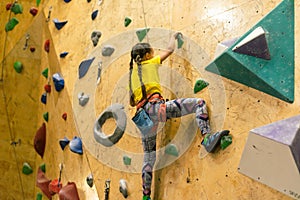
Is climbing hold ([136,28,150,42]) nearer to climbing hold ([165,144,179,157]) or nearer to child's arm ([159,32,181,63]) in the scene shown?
child's arm ([159,32,181,63])

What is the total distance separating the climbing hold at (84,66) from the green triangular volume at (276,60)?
157 centimetres

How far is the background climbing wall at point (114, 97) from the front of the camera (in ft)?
7.73

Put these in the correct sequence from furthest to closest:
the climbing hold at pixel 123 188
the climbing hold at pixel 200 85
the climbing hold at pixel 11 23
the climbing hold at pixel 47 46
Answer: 1. the climbing hold at pixel 11 23
2. the climbing hold at pixel 47 46
3. the climbing hold at pixel 123 188
4. the climbing hold at pixel 200 85

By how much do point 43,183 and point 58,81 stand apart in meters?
0.83

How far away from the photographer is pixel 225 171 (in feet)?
7.81

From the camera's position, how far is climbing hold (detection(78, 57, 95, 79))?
3657mm

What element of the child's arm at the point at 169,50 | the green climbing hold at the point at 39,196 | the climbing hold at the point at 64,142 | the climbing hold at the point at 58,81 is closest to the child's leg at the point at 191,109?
the child's arm at the point at 169,50

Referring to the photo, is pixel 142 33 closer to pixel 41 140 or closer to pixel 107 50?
pixel 107 50

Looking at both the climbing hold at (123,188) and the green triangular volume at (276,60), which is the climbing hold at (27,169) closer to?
the climbing hold at (123,188)

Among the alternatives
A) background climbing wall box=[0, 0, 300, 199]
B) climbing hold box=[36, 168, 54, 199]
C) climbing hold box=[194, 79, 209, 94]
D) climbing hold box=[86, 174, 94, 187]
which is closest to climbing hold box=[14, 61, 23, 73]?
background climbing wall box=[0, 0, 300, 199]

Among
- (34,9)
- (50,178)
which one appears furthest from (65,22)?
(50,178)

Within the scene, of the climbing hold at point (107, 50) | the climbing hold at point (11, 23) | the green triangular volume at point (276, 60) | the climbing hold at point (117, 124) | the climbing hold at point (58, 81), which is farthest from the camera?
the climbing hold at point (11, 23)

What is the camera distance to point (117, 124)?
10.6 ft

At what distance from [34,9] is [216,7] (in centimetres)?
223
